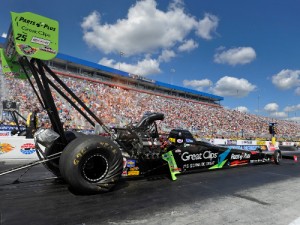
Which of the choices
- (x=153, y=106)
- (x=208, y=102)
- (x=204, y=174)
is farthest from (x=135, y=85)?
(x=204, y=174)

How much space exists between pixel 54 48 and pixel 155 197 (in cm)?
339

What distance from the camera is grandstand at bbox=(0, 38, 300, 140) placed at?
976 inches

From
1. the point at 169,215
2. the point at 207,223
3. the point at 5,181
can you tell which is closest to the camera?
the point at 207,223

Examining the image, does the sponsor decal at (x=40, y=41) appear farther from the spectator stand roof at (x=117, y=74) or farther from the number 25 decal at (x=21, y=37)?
the spectator stand roof at (x=117, y=74)

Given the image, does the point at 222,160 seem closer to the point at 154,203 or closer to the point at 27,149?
the point at 154,203

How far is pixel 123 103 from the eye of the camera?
3431cm

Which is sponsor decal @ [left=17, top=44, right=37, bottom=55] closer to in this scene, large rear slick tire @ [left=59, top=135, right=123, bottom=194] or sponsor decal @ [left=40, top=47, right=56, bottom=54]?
sponsor decal @ [left=40, top=47, right=56, bottom=54]

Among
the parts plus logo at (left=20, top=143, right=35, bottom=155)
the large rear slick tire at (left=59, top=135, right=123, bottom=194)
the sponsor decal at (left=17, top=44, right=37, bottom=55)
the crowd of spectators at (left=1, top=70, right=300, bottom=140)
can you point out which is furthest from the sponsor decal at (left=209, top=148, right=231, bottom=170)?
the crowd of spectators at (left=1, top=70, right=300, bottom=140)

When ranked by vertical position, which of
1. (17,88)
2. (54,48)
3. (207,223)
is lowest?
(207,223)

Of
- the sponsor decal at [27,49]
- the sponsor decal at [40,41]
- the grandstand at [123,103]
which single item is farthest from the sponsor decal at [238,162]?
the grandstand at [123,103]

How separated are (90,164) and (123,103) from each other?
2953 cm

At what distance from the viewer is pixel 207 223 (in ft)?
11.7

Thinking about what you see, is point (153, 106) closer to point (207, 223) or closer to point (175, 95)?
point (175, 95)

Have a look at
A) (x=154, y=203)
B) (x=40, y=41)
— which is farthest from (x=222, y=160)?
(x=40, y=41)
